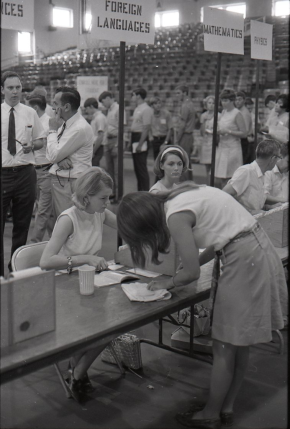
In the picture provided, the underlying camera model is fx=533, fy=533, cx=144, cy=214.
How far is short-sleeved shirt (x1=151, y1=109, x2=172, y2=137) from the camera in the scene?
8.81 m

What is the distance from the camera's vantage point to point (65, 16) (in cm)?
1348

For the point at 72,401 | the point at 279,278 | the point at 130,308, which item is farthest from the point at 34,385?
the point at 279,278

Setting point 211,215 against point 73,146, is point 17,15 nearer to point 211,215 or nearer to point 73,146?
point 73,146

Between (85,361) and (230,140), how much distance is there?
176 inches

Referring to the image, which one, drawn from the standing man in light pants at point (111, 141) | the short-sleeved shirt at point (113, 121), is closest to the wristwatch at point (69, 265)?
the standing man in light pants at point (111, 141)

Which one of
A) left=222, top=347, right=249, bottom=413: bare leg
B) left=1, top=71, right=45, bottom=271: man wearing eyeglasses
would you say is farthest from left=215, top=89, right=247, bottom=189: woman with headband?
left=222, top=347, right=249, bottom=413: bare leg

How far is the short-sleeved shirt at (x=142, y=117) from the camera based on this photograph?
761 cm

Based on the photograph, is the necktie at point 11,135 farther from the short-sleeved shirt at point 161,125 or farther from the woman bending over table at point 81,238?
the short-sleeved shirt at point 161,125

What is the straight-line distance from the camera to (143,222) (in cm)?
194

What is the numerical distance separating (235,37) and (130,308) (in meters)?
3.01

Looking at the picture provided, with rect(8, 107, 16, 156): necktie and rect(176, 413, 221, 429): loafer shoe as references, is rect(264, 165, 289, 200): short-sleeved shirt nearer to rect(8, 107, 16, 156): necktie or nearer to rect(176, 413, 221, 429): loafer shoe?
rect(8, 107, 16, 156): necktie

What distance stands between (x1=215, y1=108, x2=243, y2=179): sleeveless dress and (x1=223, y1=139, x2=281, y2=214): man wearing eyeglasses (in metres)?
2.64

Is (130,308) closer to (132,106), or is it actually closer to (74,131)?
(74,131)

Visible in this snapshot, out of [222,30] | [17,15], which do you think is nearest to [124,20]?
[17,15]
